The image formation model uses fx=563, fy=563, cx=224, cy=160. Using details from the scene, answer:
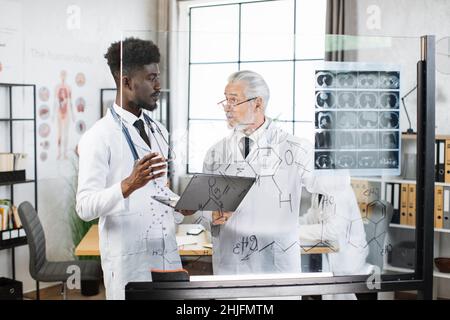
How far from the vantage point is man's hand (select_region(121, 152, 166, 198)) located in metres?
1.95

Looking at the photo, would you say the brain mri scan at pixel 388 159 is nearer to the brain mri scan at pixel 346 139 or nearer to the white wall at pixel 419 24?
the brain mri scan at pixel 346 139

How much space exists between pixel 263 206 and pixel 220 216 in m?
0.16

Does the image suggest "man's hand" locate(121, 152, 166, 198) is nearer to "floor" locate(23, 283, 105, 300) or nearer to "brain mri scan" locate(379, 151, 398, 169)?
"brain mri scan" locate(379, 151, 398, 169)

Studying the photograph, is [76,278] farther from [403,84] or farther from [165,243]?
[403,84]

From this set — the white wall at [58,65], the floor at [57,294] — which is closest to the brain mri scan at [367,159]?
the floor at [57,294]

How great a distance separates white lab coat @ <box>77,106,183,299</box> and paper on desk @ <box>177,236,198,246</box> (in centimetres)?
2

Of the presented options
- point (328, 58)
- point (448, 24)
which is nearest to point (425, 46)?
point (328, 58)

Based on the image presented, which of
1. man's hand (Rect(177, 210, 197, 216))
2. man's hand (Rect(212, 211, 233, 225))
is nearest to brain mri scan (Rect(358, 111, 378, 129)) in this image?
man's hand (Rect(212, 211, 233, 225))

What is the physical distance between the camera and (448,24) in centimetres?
402

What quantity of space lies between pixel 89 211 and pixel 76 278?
0.28 metres

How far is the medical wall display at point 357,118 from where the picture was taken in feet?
6.78

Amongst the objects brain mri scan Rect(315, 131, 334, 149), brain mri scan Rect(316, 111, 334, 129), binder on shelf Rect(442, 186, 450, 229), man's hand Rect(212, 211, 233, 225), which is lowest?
binder on shelf Rect(442, 186, 450, 229)

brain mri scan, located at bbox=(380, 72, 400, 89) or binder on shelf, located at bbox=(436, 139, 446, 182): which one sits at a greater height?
brain mri scan, located at bbox=(380, 72, 400, 89)
